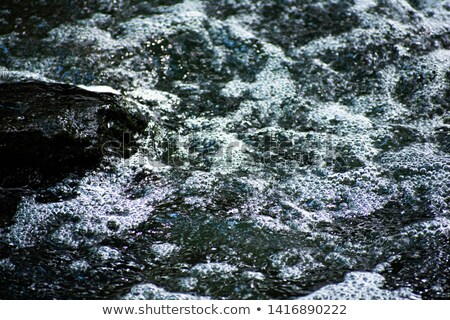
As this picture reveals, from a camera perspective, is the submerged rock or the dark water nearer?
the dark water

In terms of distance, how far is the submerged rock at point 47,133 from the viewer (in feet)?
8.79

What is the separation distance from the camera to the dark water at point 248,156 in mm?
2336

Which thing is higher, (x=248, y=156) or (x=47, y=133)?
(x=47, y=133)

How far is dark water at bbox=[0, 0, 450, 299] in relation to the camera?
92.0 inches

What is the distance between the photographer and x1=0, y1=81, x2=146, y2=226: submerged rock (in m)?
2.68

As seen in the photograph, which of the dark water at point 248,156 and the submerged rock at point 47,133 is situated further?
the submerged rock at point 47,133

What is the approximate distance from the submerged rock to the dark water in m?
0.11

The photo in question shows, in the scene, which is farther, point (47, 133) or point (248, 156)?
point (248, 156)

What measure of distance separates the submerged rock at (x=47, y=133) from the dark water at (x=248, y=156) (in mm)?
112

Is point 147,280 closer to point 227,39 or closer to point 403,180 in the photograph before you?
point 403,180

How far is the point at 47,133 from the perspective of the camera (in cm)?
271

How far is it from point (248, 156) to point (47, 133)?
1273 millimetres

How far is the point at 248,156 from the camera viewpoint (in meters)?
3.14
